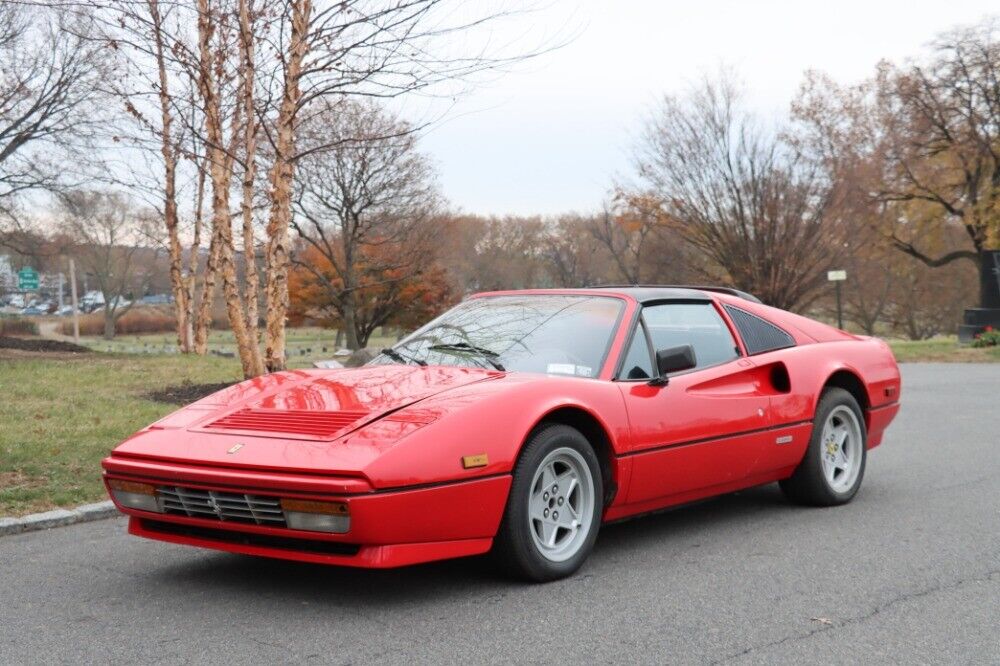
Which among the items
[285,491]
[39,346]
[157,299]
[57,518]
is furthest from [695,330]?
[157,299]

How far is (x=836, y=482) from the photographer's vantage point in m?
6.21

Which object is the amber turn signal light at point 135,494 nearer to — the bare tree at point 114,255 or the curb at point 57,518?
the curb at point 57,518

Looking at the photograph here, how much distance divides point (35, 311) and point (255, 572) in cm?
6797

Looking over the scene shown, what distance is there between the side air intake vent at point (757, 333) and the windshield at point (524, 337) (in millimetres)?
922

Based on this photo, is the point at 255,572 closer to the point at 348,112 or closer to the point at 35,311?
the point at 348,112

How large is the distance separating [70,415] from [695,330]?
22.5ft

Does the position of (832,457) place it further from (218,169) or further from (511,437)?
(218,169)

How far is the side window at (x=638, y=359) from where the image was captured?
4.96 m

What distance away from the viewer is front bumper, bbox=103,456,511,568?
376 cm

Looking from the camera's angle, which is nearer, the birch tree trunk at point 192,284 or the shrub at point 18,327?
the birch tree trunk at point 192,284

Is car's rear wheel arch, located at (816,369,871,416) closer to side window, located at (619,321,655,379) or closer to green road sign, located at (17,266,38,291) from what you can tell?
side window, located at (619,321,655,379)

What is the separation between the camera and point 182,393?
40.1 ft

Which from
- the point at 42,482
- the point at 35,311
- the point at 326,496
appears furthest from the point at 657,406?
the point at 35,311

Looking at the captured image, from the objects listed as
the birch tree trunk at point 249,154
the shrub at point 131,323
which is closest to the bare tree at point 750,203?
the birch tree trunk at point 249,154
